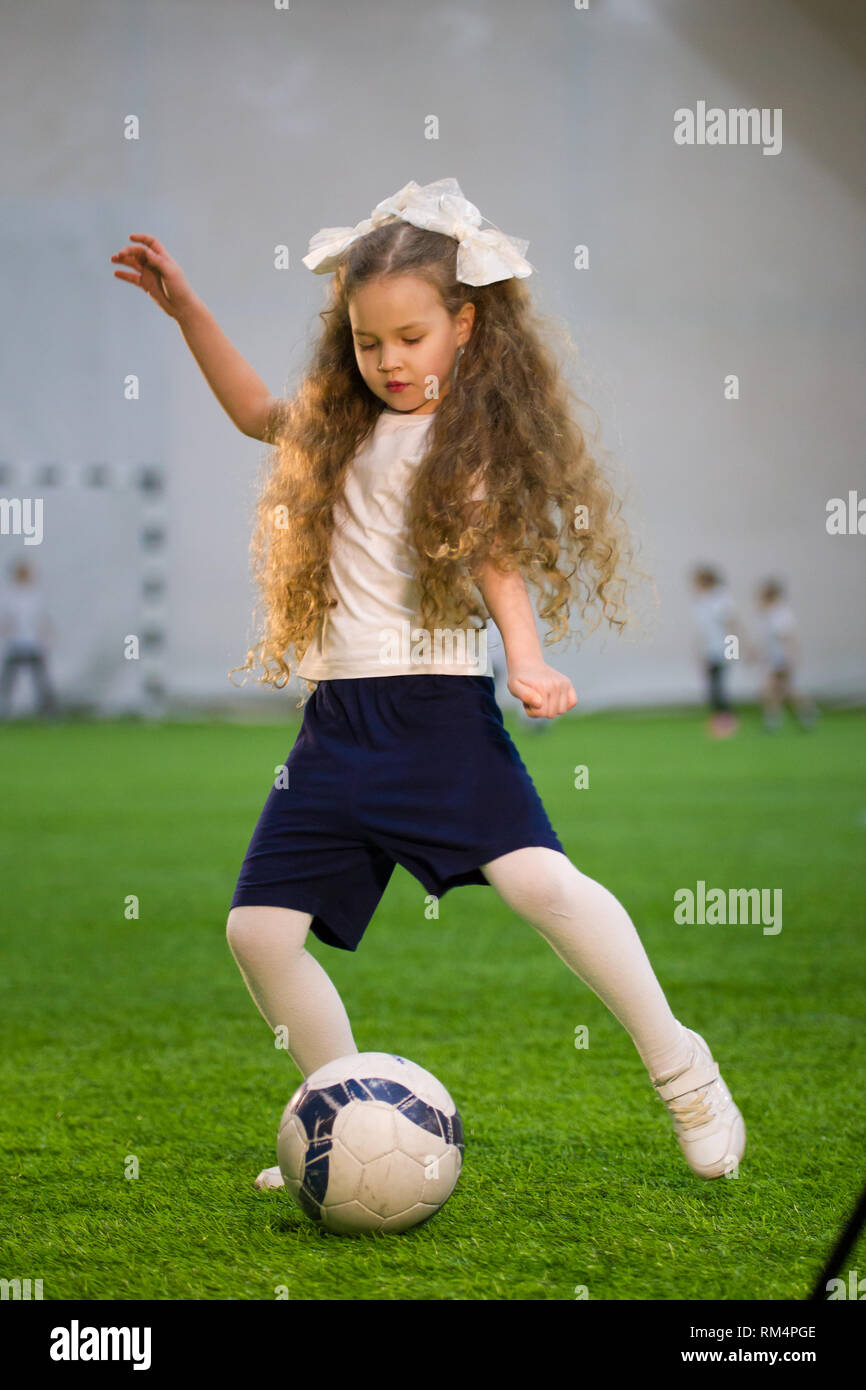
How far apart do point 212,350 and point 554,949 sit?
99cm

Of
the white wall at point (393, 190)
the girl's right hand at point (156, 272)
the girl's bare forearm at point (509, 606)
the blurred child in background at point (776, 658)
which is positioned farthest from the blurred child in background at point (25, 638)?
the girl's bare forearm at point (509, 606)

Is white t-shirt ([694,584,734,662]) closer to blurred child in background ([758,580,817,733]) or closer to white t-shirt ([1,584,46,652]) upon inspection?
blurred child in background ([758,580,817,733])

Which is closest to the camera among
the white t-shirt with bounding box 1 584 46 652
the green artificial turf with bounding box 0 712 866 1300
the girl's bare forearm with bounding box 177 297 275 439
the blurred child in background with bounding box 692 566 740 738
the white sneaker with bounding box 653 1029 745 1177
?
the green artificial turf with bounding box 0 712 866 1300

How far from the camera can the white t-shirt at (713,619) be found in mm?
11344

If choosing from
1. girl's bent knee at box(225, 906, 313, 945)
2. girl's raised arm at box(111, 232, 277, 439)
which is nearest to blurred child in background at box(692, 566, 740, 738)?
girl's raised arm at box(111, 232, 277, 439)

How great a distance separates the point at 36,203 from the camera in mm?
12297

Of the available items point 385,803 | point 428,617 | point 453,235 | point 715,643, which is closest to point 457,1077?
point 385,803

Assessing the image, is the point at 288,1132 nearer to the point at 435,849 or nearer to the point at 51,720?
the point at 435,849

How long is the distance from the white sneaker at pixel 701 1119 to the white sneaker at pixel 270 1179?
0.56 meters

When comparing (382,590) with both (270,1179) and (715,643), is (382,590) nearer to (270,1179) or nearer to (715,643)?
(270,1179)

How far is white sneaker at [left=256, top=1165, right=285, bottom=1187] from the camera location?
78.4 inches

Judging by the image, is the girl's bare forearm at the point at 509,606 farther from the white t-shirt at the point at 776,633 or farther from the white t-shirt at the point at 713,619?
the white t-shirt at the point at 776,633

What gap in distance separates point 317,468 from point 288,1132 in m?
0.87

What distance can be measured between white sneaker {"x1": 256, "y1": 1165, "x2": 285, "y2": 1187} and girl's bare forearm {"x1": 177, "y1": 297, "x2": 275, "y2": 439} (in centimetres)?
106
